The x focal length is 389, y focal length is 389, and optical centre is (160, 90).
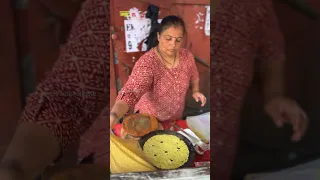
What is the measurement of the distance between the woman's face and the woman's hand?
22cm

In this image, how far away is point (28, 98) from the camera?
0.70 m

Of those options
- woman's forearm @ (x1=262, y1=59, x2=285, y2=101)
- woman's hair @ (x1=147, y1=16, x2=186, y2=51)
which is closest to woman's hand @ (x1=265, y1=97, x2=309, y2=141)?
Result: woman's forearm @ (x1=262, y1=59, x2=285, y2=101)

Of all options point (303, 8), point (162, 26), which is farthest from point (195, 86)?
point (303, 8)

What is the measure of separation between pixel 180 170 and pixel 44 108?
10.7 inches

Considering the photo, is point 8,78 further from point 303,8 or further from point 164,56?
point 303,8

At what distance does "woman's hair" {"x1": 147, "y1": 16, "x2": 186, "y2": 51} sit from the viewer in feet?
2.26

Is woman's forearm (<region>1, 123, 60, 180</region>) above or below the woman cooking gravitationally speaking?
below

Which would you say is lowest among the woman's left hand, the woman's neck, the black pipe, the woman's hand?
the woman's hand

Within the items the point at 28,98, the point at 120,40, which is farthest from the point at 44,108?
the point at 120,40

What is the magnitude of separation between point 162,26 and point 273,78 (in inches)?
9.5

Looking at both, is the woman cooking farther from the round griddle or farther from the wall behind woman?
the wall behind woman

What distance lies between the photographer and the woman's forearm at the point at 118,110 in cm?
70

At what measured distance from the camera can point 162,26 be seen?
69 cm

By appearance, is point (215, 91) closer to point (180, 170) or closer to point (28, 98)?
point (180, 170)
